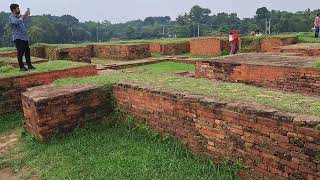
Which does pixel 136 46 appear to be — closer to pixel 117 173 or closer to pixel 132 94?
pixel 132 94

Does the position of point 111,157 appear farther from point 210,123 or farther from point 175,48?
point 175,48

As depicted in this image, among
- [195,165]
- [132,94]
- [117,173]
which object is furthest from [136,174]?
[132,94]

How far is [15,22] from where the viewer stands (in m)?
6.59

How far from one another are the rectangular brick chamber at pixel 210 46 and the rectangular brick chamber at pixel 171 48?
3.35 feet

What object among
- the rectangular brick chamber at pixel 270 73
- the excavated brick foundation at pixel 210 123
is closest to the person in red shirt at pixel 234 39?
the rectangular brick chamber at pixel 270 73

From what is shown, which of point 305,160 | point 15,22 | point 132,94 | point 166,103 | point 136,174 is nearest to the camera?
point 305,160

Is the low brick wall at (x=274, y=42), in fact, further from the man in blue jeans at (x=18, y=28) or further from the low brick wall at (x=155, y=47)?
the man in blue jeans at (x=18, y=28)

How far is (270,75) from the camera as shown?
6.28 m

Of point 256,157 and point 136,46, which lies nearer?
point 256,157

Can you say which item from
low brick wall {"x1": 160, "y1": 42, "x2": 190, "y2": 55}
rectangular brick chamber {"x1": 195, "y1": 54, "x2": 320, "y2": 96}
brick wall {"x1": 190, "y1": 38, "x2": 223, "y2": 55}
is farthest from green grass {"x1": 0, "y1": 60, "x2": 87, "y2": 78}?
low brick wall {"x1": 160, "y1": 42, "x2": 190, "y2": 55}

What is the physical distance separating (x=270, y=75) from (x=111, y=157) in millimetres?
3499

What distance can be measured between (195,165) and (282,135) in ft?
3.40

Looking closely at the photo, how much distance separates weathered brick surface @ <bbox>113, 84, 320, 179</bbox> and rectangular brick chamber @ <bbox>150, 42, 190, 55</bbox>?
11.5 m

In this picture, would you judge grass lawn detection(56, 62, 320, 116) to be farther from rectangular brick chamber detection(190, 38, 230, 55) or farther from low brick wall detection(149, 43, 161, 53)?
low brick wall detection(149, 43, 161, 53)
